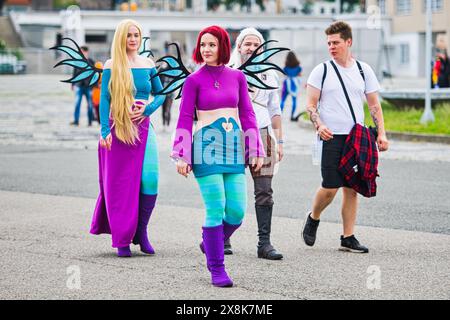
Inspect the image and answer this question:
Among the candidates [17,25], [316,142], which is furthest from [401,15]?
[316,142]

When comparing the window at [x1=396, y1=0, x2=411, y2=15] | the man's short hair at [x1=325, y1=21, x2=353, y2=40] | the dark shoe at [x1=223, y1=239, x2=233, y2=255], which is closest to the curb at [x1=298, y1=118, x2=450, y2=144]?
the man's short hair at [x1=325, y1=21, x2=353, y2=40]

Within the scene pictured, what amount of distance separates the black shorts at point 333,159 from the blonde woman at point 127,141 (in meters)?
1.39

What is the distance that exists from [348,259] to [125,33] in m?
2.54

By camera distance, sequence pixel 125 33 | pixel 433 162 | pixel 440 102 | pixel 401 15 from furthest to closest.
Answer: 1. pixel 401 15
2. pixel 440 102
3. pixel 433 162
4. pixel 125 33

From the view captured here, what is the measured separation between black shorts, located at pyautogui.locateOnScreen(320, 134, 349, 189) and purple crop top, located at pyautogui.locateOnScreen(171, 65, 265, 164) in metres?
1.18

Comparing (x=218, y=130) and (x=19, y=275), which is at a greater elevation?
(x=218, y=130)

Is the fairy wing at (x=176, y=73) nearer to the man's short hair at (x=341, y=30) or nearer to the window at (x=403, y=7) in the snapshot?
the man's short hair at (x=341, y=30)

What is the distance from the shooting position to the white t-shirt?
25.9ft

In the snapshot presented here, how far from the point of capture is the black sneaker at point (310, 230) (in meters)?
8.34

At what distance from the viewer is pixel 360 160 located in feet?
25.9

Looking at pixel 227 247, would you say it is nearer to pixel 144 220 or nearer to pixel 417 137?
pixel 144 220

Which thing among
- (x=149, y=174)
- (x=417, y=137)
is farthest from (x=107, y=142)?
(x=417, y=137)

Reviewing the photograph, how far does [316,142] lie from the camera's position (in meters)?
8.12
